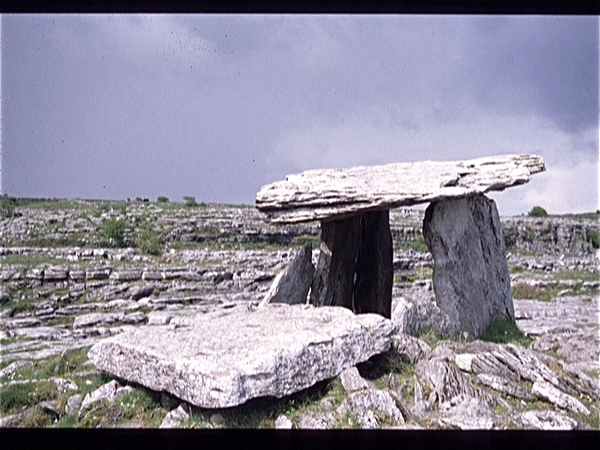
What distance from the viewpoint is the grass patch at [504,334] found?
26.8 ft

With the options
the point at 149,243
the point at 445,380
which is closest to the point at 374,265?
the point at 445,380

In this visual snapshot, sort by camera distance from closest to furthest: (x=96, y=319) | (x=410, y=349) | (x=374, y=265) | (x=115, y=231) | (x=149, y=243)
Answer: (x=410, y=349), (x=374, y=265), (x=96, y=319), (x=149, y=243), (x=115, y=231)

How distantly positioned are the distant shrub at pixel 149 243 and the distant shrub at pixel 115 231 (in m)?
0.74

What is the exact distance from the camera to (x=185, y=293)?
1475cm

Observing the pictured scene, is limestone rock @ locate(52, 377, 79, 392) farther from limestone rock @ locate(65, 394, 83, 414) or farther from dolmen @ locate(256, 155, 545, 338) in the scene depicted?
dolmen @ locate(256, 155, 545, 338)

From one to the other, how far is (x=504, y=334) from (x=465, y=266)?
117 centimetres

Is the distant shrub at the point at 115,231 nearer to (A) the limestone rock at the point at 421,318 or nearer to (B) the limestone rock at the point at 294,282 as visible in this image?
(B) the limestone rock at the point at 294,282

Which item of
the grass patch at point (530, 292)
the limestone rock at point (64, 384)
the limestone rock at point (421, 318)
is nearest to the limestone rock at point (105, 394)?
the limestone rock at point (64, 384)

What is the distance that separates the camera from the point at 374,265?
977cm

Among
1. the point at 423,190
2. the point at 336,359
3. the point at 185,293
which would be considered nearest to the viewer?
the point at 336,359

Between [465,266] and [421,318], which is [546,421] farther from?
[465,266]
